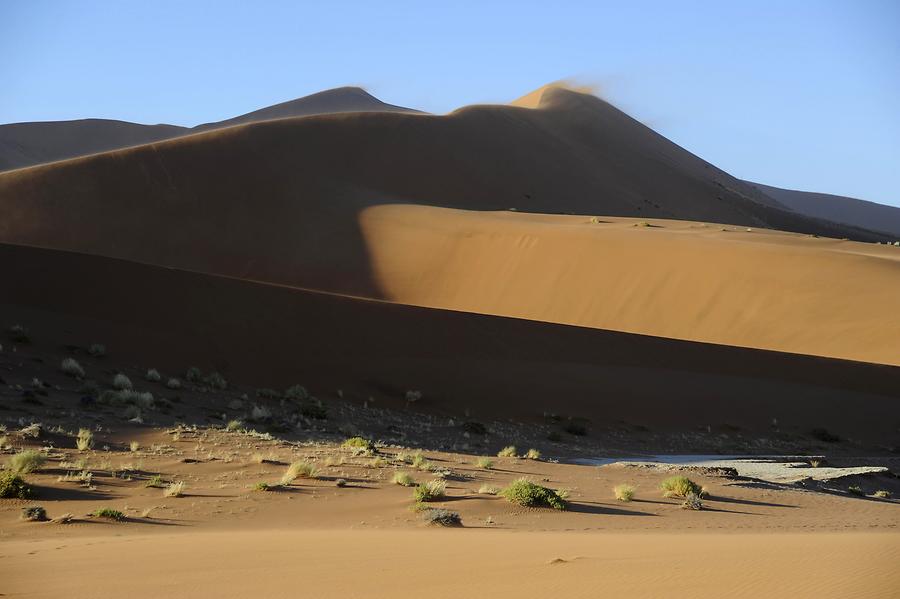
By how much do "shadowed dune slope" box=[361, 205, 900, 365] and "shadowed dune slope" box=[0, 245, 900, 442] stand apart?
7.24m

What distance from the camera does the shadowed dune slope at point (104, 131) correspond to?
107938 mm

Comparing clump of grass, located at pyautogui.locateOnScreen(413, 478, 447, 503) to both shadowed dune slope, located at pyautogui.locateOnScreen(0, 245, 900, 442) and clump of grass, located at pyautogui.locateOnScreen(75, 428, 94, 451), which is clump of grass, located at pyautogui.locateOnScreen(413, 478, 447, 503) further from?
shadowed dune slope, located at pyautogui.locateOnScreen(0, 245, 900, 442)

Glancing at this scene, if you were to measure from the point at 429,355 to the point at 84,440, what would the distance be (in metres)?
15.0

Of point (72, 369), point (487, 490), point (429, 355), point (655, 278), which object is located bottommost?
point (429, 355)

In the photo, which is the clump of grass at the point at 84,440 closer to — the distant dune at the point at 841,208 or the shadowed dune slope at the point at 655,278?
the shadowed dune slope at the point at 655,278

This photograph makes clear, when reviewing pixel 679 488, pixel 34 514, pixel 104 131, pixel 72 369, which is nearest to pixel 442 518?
pixel 34 514

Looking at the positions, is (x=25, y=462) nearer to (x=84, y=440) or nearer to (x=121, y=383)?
(x=84, y=440)

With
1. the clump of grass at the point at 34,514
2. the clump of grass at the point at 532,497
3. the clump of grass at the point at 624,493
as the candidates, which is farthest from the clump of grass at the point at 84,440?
the clump of grass at the point at 624,493

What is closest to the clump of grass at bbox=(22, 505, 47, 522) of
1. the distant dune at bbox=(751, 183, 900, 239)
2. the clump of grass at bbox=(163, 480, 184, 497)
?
the clump of grass at bbox=(163, 480, 184, 497)

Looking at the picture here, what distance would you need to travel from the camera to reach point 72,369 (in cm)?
2230

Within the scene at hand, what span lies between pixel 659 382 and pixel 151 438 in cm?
1751

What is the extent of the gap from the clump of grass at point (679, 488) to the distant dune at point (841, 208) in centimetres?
15194

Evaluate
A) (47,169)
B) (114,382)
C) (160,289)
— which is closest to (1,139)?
(47,169)

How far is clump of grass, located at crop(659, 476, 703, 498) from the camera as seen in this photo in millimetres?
15461
